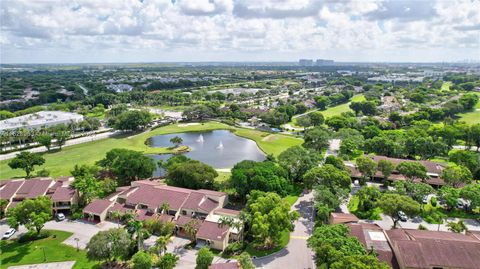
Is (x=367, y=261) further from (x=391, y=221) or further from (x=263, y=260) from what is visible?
(x=391, y=221)

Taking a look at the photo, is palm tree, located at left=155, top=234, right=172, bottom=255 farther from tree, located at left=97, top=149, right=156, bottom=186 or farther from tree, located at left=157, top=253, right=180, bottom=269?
tree, located at left=97, top=149, right=156, bottom=186

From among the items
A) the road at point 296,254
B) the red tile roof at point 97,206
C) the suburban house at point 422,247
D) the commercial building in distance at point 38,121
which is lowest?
the road at point 296,254

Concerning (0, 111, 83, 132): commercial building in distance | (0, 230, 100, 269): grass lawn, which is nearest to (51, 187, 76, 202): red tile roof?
(0, 230, 100, 269): grass lawn

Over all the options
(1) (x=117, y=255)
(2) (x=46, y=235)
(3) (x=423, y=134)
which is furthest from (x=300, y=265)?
(3) (x=423, y=134)

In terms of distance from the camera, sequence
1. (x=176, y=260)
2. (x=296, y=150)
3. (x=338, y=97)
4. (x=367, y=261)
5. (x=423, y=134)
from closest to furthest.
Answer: (x=367, y=261) < (x=176, y=260) < (x=296, y=150) < (x=423, y=134) < (x=338, y=97)

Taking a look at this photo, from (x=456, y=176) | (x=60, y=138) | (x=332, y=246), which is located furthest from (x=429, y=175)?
(x=60, y=138)

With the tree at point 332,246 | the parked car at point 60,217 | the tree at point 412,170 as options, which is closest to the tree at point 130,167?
the parked car at point 60,217

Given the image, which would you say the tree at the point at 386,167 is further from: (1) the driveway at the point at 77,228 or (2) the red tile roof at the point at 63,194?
(2) the red tile roof at the point at 63,194
